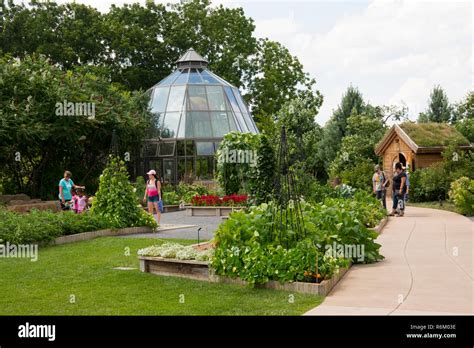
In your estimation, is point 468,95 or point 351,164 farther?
point 468,95

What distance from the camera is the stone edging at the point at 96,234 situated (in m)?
→ 14.1

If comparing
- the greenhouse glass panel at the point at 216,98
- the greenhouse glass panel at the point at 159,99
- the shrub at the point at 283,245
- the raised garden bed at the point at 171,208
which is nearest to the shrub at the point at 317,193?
the shrub at the point at 283,245

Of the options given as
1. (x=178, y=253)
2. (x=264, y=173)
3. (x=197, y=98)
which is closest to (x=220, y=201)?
(x=264, y=173)

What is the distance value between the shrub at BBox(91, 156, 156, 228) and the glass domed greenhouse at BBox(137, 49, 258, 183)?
16930 millimetres

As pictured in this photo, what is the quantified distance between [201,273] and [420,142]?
22.8 m

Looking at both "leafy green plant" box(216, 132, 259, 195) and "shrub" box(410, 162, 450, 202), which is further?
"leafy green plant" box(216, 132, 259, 195)

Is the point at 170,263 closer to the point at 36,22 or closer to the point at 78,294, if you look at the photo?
the point at 78,294

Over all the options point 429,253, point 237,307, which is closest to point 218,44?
point 429,253

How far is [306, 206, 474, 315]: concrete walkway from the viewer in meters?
6.91

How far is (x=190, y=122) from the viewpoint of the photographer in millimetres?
34531

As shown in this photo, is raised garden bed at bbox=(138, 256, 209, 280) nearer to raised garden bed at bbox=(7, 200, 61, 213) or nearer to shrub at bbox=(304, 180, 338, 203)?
shrub at bbox=(304, 180, 338, 203)

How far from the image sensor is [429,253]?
1118cm

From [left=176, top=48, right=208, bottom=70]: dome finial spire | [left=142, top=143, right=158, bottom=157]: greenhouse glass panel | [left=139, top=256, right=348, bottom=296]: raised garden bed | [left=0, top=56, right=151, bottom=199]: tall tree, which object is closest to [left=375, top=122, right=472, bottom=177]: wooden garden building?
→ [left=176, top=48, right=208, bottom=70]: dome finial spire
